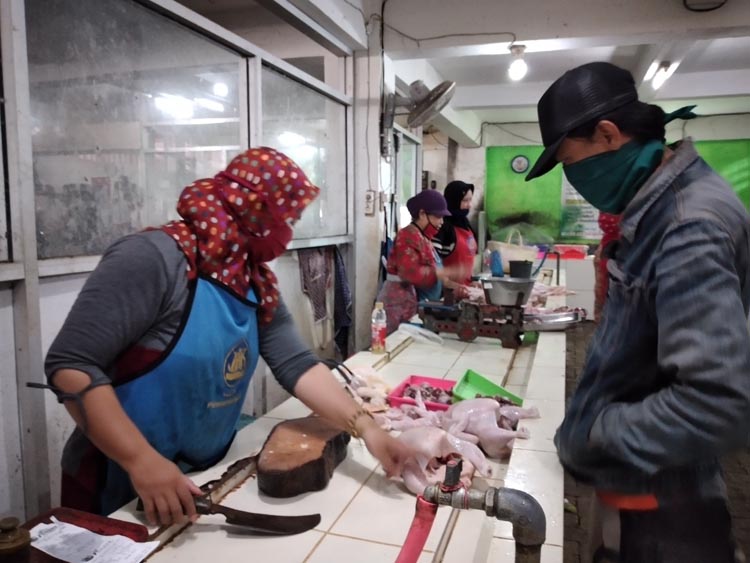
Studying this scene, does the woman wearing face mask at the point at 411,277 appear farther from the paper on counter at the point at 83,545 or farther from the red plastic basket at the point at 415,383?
the paper on counter at the point at 83,545

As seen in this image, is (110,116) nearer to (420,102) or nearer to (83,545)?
(83,545)

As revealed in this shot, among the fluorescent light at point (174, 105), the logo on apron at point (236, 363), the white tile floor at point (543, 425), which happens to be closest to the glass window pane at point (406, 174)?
the fluorescent light at point (174, 105)

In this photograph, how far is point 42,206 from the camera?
1.83 metres

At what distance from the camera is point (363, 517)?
1.41m

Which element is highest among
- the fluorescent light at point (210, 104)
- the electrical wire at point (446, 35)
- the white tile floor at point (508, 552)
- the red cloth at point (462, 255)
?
the electrical wire at point (446, 35)

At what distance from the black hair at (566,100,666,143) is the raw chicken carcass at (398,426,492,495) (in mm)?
952

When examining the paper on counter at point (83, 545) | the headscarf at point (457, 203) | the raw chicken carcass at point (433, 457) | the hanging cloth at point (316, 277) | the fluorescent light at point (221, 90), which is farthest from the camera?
the headscarf at point (457, 203)

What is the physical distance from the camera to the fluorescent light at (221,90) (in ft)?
9.29

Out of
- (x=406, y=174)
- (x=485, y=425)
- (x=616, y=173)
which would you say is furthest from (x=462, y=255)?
(x=616, y=173)

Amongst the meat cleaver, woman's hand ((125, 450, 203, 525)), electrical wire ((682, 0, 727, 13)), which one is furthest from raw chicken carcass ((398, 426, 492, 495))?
electrical wire ((682, 0, 727, 13))

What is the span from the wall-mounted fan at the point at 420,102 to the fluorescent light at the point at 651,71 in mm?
2633

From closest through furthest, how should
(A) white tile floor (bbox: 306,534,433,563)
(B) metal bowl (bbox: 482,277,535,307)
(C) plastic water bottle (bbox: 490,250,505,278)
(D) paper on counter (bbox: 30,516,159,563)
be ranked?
1. (D) paper on counter (bbox: 30,516,159,563)
2. (A) white tile floor (bbox: 306,534,433,563)
3. (B) metal bowl (bbox: 482,277,535,307)
4. (C) plastic water bottle (bbox: 490,250,505,278)

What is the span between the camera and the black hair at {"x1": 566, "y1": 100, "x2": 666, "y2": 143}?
3.70 ft

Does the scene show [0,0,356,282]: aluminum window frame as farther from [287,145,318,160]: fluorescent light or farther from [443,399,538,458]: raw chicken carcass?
[443,399,538,458]: raw chicken carcass
